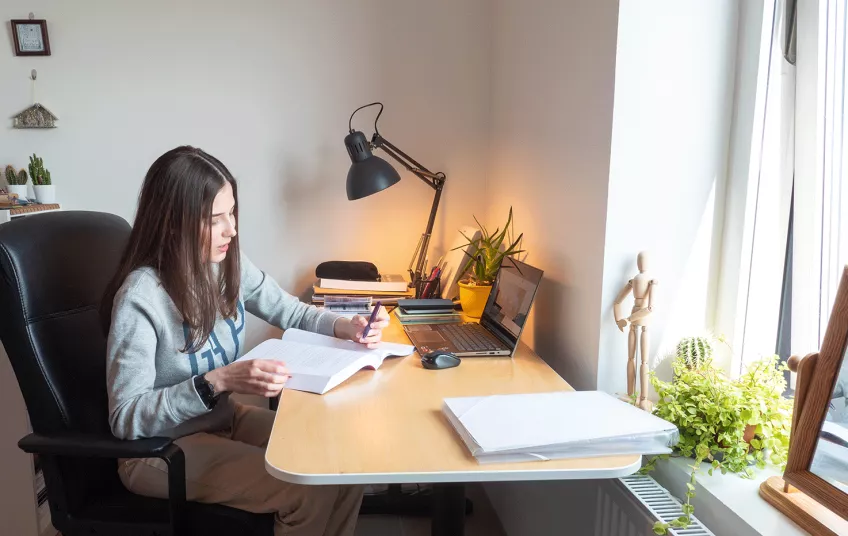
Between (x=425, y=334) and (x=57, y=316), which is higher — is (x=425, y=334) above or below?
below

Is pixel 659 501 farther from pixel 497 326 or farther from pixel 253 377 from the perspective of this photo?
pixel 253 377

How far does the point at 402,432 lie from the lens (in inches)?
39.8

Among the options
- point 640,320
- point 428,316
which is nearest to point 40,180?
point 428,316

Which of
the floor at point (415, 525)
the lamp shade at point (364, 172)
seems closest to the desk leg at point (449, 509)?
the floor at point (415, 525)

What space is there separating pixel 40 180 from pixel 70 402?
1.07m

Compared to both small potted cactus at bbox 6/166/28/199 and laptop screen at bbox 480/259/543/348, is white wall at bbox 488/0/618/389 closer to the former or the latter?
laptop screen at bbox 480/259/543/348

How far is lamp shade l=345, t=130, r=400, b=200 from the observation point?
181 centimetres

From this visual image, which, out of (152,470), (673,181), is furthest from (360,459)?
(673,181)

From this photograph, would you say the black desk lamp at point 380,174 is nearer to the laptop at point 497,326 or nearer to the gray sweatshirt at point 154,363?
the laptop at point 497,326

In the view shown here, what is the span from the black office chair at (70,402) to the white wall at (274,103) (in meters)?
0.82

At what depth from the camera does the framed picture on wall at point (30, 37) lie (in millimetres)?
1956

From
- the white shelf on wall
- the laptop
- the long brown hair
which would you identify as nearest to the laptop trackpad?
the laptop

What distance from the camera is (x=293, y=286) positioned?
2.19m

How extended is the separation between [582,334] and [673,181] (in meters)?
0.38
